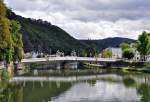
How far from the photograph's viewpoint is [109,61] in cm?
18725

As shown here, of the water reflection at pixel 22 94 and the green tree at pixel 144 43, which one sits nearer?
the water reflection at pixel 22 94

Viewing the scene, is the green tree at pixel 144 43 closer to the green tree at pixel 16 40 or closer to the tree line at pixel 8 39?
the tree line at pixel 8 39

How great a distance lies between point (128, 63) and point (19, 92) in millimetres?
106885

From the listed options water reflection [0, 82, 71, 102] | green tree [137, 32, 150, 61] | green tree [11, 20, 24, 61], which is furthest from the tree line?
green tree [137, 32, 150, 61]

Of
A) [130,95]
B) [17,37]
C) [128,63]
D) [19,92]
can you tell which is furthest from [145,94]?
[128,63]

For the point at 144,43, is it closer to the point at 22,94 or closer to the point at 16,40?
the point at 16,40

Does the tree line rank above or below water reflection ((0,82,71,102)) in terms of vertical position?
above

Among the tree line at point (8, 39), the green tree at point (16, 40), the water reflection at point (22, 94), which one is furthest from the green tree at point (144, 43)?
the water reflection at point (22, 94)

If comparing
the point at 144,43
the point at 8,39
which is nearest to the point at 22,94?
the point at 8,39

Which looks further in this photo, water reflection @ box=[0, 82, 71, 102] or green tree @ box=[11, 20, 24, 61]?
green tree @ box=[11, 20, 24, 61]

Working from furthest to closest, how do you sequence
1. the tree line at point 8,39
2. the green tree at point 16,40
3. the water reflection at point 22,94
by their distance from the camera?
the green tree at point 16,40 < the tree line at point 8,39 < the water reflection at point 22,94

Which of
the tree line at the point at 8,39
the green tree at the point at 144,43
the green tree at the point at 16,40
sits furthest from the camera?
the green tree at the point at 144,43

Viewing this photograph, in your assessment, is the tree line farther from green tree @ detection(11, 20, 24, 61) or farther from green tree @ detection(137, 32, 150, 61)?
green tree @ detection(137, 32, 150, 61)

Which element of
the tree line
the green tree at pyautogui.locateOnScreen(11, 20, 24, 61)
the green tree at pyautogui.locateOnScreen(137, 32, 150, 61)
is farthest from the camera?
the green tree at pyautogui.locateOnScreen(137, 32, 150, 61)
